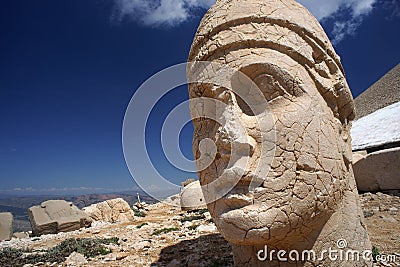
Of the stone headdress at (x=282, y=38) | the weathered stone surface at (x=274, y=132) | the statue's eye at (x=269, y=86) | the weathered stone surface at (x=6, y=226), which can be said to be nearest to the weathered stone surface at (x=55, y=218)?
the weathered stone surface at (x=6, y=226)

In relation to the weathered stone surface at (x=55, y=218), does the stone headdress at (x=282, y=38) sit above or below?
above

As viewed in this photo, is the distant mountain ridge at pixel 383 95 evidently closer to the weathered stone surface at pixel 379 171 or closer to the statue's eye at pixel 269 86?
the weathered stone surface at pixel 379 171

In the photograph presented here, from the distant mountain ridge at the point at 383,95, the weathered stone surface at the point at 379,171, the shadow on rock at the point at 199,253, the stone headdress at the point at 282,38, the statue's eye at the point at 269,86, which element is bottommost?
the shadow on rock at the point at 199,253

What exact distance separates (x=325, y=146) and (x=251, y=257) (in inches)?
54.9

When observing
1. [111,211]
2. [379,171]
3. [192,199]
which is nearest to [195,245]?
[379,171]

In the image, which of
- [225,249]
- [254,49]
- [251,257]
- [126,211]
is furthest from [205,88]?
[126,211]

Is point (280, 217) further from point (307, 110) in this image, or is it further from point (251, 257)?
point (307, 110)

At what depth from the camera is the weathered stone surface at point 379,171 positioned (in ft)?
23.3

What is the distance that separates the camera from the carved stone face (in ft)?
8.66

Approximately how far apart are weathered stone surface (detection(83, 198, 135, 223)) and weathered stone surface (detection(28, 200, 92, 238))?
1.10 m

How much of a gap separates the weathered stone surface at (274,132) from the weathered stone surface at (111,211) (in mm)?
10672

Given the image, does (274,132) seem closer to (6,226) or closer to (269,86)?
(269,86)

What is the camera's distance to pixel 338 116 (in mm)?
3207

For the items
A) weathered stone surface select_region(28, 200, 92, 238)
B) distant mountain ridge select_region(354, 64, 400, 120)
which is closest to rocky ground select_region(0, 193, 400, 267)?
weathered stone surface select_region(28, 200, 92, 238)
